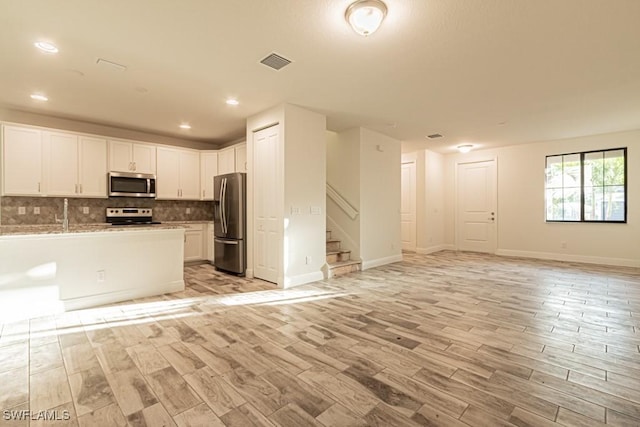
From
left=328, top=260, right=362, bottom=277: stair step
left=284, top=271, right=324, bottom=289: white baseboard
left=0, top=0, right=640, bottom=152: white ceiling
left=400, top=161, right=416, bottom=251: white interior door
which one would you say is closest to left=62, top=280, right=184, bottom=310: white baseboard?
left=284, top=271, right=324, bottom=289: white baseboard

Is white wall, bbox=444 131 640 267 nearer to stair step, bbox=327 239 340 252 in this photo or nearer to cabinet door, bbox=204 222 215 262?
stair step, bbox=327 239 340 252

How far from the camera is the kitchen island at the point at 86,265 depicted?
3.04 meters

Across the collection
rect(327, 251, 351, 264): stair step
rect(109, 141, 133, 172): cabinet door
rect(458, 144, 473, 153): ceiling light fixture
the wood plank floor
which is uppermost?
rect(458, 144, 473, 153): ceiling light fixture

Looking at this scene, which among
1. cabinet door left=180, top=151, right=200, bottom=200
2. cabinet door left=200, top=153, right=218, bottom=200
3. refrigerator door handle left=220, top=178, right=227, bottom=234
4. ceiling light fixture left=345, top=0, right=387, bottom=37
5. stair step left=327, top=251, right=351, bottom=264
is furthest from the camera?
cabinet door left=200, top=153, right=218, bottom=200

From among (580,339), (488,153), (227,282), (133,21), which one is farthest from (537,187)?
(133,21)

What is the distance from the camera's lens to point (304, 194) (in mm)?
4609

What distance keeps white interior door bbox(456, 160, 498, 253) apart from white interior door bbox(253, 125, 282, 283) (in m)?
5.94

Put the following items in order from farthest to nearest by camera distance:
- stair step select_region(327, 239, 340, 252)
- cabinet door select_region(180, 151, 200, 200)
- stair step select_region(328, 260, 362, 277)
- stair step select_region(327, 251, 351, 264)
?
cabinet door select_region(180, 151, 200, 200), stair step select_region(327, 239, 340, 252), stair step select_region(327, 251, 351, 264), stair step select_region(328, 260, 362, 277)

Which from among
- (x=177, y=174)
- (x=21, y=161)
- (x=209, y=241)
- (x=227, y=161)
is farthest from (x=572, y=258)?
(x=21, y=161)

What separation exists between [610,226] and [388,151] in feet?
16.1

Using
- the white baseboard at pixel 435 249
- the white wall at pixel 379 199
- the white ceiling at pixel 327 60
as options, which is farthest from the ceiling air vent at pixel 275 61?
the white baseboard at pixel 435 249

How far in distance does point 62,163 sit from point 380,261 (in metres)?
6.07

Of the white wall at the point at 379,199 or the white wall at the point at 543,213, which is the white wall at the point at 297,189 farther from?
the white wall at the point at 543,213

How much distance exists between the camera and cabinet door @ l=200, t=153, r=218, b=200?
20.9 feet
